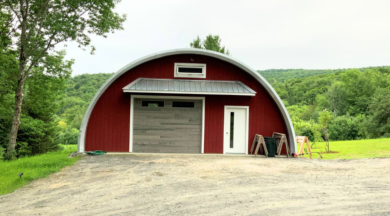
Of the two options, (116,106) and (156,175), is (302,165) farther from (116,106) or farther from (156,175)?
(116,106)

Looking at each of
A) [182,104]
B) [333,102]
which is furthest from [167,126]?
[333,102]

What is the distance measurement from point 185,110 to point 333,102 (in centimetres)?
4907

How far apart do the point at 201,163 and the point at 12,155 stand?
753 cm

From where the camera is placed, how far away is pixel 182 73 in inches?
444

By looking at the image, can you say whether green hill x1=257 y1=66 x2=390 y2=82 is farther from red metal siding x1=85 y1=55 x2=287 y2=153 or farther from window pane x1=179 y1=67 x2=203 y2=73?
window pane x1=179 y1=67 x2=203 y2=73

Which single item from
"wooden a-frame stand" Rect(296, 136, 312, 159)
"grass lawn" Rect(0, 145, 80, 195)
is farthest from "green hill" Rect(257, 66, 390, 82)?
"grass lawn" Rect(0, 145, 80, 195)

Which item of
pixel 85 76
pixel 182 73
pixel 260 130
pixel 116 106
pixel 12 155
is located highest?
pixel 85 76

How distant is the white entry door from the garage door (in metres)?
1.05

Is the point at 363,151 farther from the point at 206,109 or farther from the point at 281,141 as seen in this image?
the point at 206,109

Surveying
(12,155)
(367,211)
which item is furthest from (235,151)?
(12,155)

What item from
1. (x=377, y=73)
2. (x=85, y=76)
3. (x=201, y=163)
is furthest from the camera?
(x=377, y=73)

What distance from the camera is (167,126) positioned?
438 inches

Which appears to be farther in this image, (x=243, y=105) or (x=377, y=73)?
(x=377, y=73)

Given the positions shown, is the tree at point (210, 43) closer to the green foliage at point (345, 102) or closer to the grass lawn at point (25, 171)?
the green foliage at point (345, 102)
